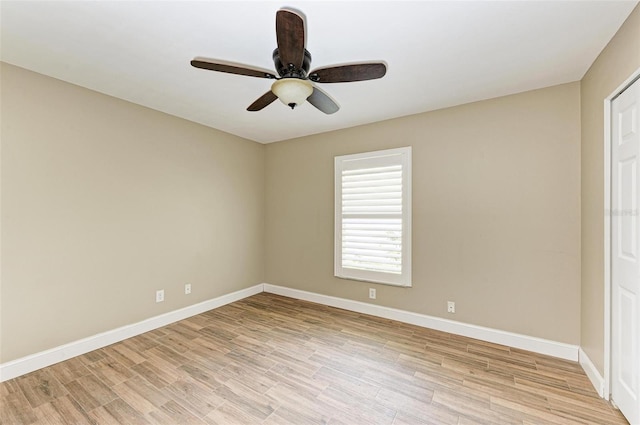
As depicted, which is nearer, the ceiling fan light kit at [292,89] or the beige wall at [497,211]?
the ceiling fan light kit at [292,89]

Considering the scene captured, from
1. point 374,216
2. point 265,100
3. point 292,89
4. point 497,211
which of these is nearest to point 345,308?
point 374,216

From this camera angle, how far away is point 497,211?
9.11ft

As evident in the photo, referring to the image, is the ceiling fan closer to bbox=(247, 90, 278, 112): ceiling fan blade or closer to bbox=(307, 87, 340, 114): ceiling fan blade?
bbox=(307, 87, 340, 114): ceiling fan blade

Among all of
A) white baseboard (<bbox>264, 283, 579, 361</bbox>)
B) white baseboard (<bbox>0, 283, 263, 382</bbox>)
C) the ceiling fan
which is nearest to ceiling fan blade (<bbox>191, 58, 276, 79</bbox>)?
the ceiling fan

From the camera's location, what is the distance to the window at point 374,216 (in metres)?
3.29

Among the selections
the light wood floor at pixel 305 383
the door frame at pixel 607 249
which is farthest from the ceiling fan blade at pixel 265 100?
the door frame at pixel 607 249

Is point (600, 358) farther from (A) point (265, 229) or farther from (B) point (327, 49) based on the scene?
(A) point (265, 229)

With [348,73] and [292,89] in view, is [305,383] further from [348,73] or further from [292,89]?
[348,73]

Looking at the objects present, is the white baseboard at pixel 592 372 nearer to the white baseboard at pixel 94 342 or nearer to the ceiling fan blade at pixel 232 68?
the ceiling fan blade at pixel 232 68

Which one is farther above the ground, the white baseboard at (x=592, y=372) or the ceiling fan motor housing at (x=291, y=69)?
the ceiling fan motor housing at (x=291, y=69)

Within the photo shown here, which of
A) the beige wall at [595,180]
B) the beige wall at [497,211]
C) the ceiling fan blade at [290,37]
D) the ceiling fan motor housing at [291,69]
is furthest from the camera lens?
the beige wall at [497,211]

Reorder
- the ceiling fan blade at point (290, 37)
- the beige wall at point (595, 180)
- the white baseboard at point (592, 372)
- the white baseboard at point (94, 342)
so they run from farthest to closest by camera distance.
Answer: the white baseboard at point (94, 342)
the white baseboard at point (592, 372)
the beige wall at point (595, 180)
the ceiling fan blade at point (290, 37)

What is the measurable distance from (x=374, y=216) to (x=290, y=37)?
2451mm

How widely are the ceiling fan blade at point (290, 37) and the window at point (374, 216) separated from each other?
6.69 ft
